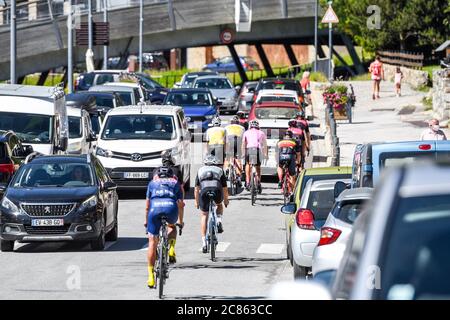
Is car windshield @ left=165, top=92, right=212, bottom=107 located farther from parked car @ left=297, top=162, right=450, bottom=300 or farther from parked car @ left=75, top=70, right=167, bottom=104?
parked car @ left=297, top=162, right=450, bottom=300

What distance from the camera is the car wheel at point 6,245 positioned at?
2116 centimetres

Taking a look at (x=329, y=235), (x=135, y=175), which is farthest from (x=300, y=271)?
(x=135, y=175)

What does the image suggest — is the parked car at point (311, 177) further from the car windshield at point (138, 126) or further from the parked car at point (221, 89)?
the parked car at point (221, 89)

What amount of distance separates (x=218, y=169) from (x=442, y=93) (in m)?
24.2

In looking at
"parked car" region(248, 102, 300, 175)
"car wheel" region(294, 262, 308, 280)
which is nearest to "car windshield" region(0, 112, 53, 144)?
"parked car" region(248, 102, 300, 175)

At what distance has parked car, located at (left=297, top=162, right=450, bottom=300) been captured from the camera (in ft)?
17.4

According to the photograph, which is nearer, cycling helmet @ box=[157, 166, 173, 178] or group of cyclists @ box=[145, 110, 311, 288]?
group of cyclists @ box=[145, 110, 311, 288]

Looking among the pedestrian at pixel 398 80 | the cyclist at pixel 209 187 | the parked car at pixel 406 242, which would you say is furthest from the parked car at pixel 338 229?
the pedestrian at pixel 398 80

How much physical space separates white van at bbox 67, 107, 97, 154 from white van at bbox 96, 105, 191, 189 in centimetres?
162

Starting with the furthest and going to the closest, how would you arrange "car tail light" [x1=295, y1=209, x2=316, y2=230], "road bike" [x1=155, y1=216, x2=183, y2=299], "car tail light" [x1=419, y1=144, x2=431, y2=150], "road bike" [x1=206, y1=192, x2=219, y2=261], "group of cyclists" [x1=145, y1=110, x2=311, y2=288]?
1. "road bike" [x1=206, y1=192, x2=219, y2=261]
2. "car tail light" [x1=295, y1=209, x2=316, y2=230]
3. "group of cyclists" [x1=145, y1=110, x2=311, y2=288]
4. "car tail light" [x1=419, y1=144, x2=431, y2=150]
5. "road bike" [x1=155, y1=216, x2=183, y2=299]

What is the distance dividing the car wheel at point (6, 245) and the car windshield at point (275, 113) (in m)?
16.0

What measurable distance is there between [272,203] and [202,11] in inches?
1845

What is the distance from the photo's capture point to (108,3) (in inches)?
2928
